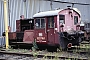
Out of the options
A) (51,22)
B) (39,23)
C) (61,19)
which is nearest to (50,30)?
(51,22)

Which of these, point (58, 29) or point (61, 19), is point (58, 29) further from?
point (61, 19)

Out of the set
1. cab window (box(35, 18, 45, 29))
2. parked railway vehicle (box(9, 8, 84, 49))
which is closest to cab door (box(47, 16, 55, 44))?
parked railway vehicle (box(9, 8, 84, 49))

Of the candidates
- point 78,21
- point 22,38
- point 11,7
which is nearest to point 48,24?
point 78,21

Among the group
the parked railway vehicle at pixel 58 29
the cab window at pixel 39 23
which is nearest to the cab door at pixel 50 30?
the parked railway vehicle at pixel 58 29

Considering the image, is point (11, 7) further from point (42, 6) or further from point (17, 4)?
point (42, 6)

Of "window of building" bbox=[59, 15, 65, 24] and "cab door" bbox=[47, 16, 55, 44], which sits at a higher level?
"window of building" bbox=[59, 15, 65, 24]

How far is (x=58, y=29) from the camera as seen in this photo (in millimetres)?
11133

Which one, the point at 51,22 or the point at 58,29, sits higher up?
the point at 51,22

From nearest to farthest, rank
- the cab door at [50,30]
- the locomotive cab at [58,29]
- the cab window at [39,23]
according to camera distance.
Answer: the locomotive cab at [58,29]
the cab door at [50,30]
the cab window at [39,23]

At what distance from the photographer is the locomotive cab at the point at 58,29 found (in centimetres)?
1112

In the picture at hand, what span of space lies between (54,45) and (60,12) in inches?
69.9

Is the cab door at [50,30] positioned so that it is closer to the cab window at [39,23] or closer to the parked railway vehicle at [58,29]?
the parked railway vehicle at [58,29]

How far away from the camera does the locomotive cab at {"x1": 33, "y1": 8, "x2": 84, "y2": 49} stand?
36.5ft

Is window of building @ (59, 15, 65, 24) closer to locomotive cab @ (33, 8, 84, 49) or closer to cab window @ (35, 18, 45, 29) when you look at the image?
locomotive cab @ (33, 8, 84, 49)
